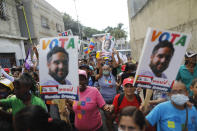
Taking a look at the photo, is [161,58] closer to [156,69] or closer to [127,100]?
[156,69]

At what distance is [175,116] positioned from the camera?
169 centimetres

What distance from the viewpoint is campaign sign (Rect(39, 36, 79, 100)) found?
2.01 meters

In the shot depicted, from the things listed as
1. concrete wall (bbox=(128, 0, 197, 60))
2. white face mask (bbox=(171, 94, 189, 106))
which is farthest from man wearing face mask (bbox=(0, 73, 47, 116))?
concrete wall (bbox=(128, 0, 197, 60))

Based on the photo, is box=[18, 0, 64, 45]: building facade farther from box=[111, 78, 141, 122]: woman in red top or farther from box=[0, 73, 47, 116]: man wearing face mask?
box=[111, 78, 141, 122]: woman in red top

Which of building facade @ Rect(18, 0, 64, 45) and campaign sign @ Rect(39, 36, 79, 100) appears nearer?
campaign sign @ Rect(39, 36, 79, 100)

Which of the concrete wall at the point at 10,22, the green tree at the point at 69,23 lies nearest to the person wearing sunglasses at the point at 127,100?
the concrete wall at the point at 10,22

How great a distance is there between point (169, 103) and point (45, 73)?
64.7 inches

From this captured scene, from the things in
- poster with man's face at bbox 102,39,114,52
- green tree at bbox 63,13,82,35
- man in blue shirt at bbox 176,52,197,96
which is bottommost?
man in blue shirt at bbox 176,52,197,96

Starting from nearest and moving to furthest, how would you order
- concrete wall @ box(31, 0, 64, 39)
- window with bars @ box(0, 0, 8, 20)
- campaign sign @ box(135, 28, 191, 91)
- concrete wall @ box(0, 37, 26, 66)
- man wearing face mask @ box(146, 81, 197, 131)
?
man wearing face mask @ box(146, 81, 197, 131) → campaign sign @ box(135, 28, 191, 91) → concrete wall @ box(0, 37, 26, 66) → window with bars @ box(0, 0, 8, 20) → concrete wall @ box(31, 0, 64, 39)

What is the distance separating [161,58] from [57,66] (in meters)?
1.37

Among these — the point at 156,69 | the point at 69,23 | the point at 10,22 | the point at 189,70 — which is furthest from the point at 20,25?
the point at 69,23

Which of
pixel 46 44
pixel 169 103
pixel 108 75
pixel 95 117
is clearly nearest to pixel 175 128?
pixel 169 103

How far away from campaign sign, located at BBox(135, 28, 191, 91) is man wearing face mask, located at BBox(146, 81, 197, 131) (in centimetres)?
22

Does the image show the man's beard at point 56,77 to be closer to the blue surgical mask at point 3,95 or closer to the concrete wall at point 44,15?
the blue surgical mask at point 3,95
